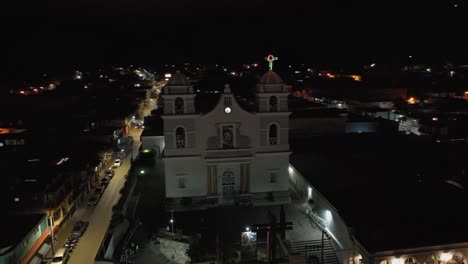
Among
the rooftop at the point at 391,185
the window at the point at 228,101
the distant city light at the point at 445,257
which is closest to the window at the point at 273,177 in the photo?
the rooftop at the point at 391,185

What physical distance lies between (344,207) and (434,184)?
27.0ft

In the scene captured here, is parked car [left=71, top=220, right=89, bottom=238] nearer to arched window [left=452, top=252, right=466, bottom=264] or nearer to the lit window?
the lit window

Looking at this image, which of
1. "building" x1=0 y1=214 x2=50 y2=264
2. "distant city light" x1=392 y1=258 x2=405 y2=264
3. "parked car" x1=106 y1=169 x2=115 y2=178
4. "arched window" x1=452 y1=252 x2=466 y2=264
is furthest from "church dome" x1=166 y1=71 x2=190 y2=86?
"arched window" x1=452 y1=252 x2=466 y2=264

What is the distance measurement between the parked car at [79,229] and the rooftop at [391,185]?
15594 millimetres

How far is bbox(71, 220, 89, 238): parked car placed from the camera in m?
26.0

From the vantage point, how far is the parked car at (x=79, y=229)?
1024 inches

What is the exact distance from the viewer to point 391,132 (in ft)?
140

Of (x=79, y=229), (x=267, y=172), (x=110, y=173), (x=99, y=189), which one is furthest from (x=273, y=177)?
(x=110, y=173)

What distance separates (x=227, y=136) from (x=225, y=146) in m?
0.71

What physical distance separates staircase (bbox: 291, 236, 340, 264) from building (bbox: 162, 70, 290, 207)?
5713mm

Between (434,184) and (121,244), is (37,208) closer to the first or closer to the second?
(121,244)

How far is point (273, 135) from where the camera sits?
1107 inches

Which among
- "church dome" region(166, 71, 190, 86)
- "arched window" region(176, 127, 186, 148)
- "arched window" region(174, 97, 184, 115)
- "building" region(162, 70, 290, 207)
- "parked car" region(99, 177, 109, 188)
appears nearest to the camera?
"church dome" region(166, 71, 190, 86)

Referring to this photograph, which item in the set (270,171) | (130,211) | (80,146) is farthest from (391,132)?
(80,146)
